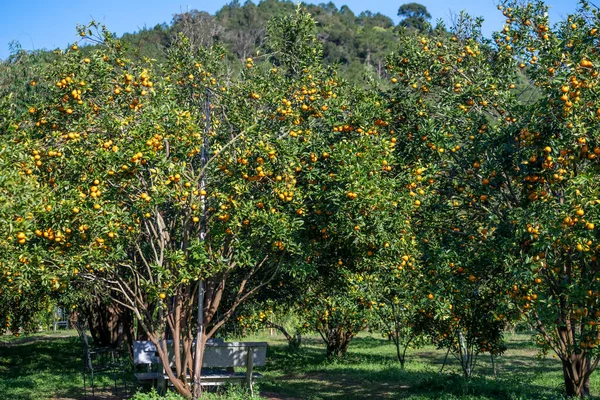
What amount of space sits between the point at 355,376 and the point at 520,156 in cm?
1012

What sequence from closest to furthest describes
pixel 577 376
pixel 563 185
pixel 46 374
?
pixel 563 185 < pixel 577 376 < pixel 46 374

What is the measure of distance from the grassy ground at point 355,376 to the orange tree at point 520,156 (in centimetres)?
333

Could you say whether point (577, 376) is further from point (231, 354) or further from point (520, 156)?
point (231, 354)

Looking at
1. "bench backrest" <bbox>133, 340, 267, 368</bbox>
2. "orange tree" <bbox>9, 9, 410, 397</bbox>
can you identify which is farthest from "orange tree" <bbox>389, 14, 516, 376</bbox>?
"bench backrest" <bbox>133, 340, 267, 368</bbox>

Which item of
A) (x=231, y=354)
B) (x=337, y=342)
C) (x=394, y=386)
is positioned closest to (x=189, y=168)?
(x=231, y=354)

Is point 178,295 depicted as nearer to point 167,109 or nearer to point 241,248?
point 241,248

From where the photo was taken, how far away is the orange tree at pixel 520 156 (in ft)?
24.9

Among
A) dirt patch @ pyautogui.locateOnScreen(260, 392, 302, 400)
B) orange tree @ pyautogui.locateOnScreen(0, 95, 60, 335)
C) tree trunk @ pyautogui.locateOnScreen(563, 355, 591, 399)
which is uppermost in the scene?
orange tree @ pyautogui.locateOnScreen(0, 95, 60, 335)

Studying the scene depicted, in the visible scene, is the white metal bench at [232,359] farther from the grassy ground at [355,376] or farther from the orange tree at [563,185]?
the orange tree at [563,185]

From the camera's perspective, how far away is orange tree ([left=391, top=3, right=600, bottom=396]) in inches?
299

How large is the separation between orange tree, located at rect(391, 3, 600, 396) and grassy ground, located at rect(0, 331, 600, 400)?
333 cm

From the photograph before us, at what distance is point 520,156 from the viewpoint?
8625mm

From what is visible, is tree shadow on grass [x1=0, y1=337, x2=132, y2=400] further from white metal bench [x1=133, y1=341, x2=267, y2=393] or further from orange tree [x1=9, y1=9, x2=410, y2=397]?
orange tree [x1=9, y1=9, x2=410, y2=397]

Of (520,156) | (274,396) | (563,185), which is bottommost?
(274,396)
